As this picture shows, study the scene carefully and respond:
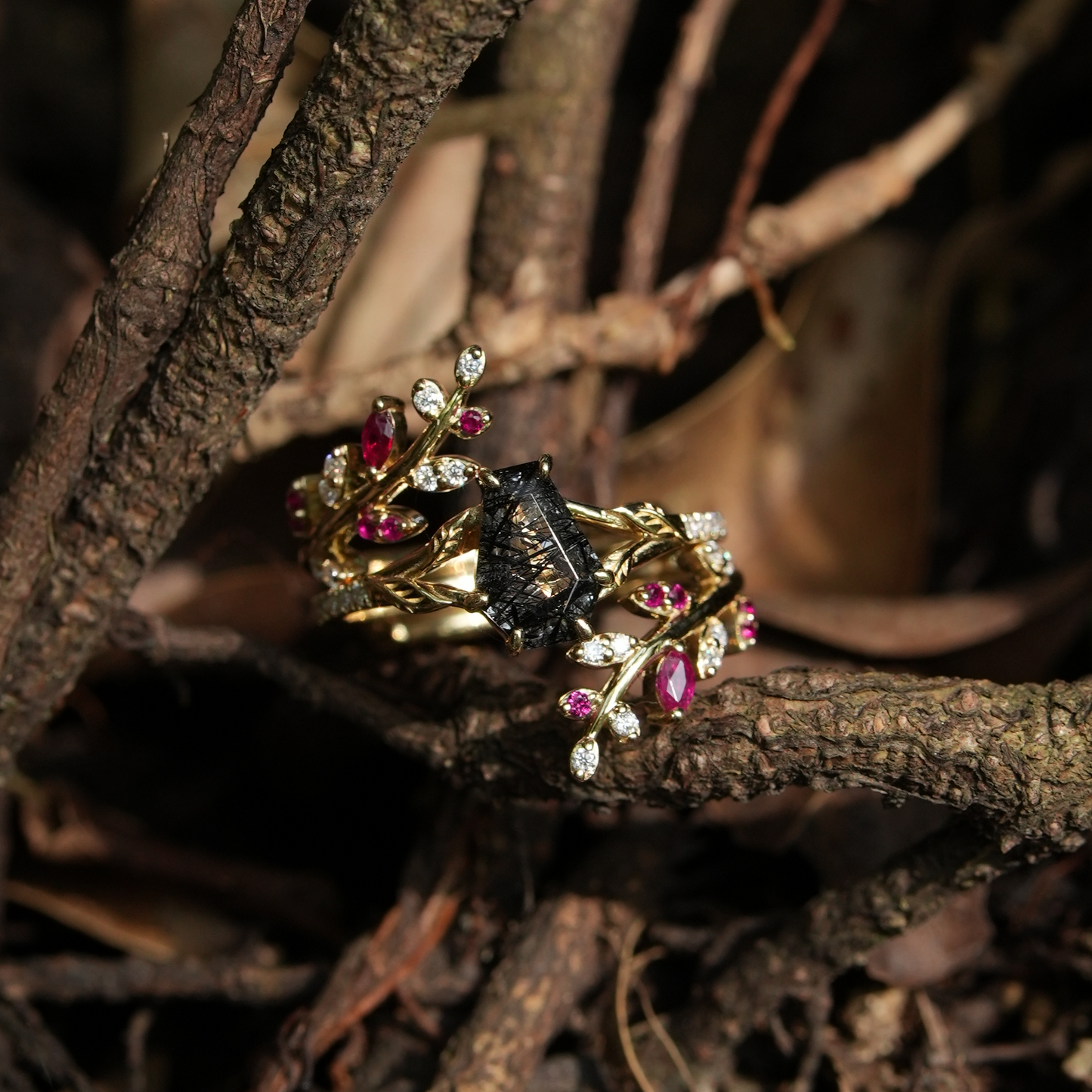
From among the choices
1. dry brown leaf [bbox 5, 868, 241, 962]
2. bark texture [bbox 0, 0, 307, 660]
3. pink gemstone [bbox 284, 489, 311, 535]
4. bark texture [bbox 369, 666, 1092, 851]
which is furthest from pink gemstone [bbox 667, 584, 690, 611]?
dry brown leaf [bbox 5, 868, 241, 962]

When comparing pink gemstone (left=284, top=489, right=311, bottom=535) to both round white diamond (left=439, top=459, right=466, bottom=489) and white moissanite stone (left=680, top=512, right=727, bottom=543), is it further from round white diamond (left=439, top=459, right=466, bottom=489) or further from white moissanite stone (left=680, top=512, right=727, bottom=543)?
white moissanite stone (left=680, top=512, right=727, bottom=543)

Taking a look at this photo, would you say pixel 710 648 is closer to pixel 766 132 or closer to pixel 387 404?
pixel 387 404

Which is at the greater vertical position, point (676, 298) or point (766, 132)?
point (766, 132)

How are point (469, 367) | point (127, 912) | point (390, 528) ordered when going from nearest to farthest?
1. point (469, 367)
2. point (390, 528)
3. point (127, 912)

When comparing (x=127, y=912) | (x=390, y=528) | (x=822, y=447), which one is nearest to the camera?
(x=390, y=528)

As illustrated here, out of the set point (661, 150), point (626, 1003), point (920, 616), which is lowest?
point (626, 1003)

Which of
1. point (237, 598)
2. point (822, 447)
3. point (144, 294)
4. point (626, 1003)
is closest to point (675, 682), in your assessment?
point (626, 1003)
